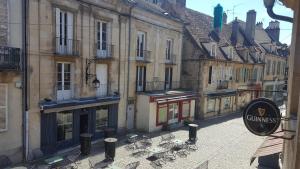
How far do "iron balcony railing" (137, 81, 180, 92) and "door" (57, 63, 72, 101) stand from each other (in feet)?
20.9

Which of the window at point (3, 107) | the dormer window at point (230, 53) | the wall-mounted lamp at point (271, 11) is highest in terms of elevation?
the dormer window at point (230, 53)

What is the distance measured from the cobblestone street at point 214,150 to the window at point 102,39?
5715mm

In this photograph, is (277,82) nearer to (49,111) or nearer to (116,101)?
(116,101)

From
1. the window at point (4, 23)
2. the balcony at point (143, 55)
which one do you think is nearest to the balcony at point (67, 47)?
the window at point (4, 23)

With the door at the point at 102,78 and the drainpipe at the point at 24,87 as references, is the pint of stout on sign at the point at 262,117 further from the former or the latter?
the door at the point at 102,78

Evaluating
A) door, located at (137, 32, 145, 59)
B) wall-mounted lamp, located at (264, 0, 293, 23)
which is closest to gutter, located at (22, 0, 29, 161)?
door, located at (137, 32, 145, 59)

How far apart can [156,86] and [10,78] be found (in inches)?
464

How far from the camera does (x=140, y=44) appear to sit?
63.9ft

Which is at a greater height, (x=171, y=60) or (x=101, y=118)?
(x=171, y=60)

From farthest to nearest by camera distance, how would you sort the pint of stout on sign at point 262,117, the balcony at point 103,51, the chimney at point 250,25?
the chimney at point 250,25, the balcony at point 103,51, the pint of stout on sign at point 262,117

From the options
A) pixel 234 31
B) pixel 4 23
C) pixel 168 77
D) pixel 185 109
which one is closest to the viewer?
pixel 4 23

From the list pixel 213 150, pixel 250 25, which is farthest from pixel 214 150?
pixel 250 25

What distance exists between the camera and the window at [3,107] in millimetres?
11305

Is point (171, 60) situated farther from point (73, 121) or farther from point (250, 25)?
point (250, 25)
